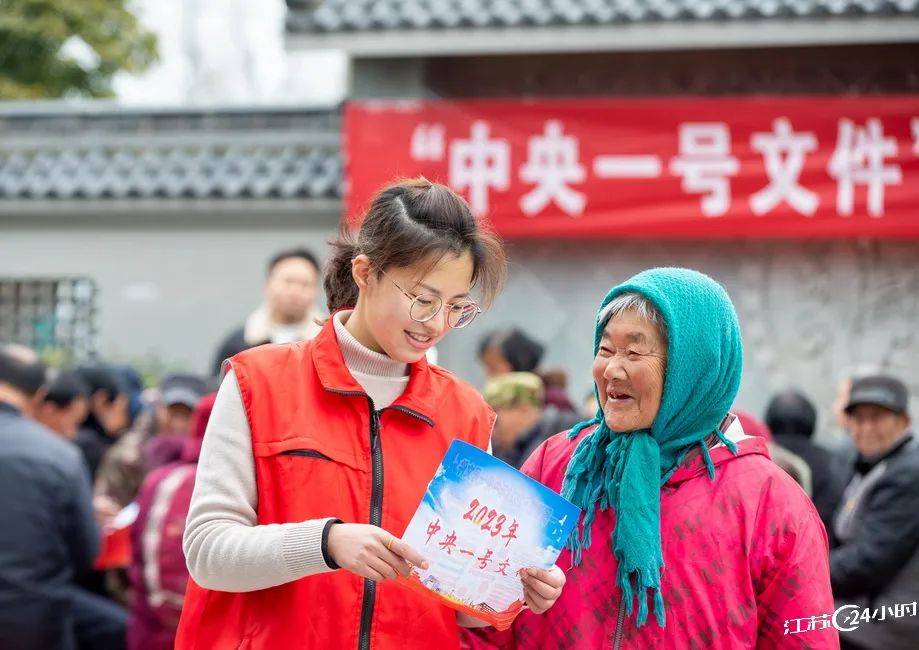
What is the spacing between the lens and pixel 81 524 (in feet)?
14.7

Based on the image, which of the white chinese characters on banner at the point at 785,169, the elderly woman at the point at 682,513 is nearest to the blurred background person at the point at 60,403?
the elderly woman at the point at 682,513

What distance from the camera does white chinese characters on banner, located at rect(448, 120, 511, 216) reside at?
8.70 meters

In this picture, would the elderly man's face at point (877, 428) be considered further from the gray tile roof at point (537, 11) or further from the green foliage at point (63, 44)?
A: the green foliage at point (63, 44)

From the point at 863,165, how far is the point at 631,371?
263 inches

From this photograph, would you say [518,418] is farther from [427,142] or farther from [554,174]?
[427,142]

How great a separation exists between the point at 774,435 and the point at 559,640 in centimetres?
348

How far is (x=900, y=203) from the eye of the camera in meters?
8.32

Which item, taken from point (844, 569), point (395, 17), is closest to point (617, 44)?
point (395, 17)

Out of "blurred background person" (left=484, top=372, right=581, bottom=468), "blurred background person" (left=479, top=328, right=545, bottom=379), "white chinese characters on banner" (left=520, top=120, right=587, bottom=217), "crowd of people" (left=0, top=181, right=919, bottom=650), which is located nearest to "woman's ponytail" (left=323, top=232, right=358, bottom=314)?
"crowd of people" (left=0, top=181, right=919, bottom=650)

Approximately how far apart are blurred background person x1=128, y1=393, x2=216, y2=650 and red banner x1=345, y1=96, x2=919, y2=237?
4.48 meters

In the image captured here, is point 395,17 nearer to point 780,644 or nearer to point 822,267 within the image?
Result: point 822,267

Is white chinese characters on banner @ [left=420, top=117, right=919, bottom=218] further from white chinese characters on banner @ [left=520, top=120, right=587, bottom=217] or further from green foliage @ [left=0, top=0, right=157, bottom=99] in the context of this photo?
green foliage @ [left=0, top=0, right=157, bottom=99]

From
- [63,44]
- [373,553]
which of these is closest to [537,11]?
[373,553]

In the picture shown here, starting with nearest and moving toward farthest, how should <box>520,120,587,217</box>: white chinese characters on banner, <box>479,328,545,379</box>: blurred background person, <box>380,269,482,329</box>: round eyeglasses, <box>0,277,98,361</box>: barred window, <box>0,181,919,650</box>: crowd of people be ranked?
<box>0,181,919,650</box>: crowd of people, <box>380,269,482,329</box>: round eyeglasses, <box>479,328,545,379</box>: blurred background person, <box>520,120,587,217</box>: white chinese characters on banner, <box>0,277,98,361</box>: barred window
